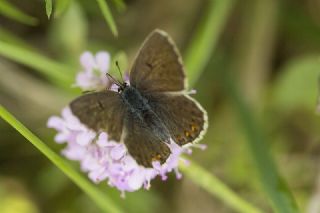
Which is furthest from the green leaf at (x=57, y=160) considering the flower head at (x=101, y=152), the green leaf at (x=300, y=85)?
the green leaf at (x=300, y=85)

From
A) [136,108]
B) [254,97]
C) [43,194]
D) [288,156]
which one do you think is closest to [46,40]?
[43,194]

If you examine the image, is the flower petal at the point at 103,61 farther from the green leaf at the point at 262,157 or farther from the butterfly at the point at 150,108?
the green leaf at the point at 262,157

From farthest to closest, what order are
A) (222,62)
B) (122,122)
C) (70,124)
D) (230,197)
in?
1. (222,62)
2. (230,197)
3. (70,124)
4. (122,122)

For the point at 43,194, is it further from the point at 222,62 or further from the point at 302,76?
the point at 302,76

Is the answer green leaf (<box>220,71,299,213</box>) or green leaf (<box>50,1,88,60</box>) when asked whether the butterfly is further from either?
green leaf (<box>50,1,88,60</box>)


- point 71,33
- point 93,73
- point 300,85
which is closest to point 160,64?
point 93,73

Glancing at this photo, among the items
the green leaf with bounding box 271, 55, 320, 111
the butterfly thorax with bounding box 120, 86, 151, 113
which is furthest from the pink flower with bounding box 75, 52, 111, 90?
the green leaf with bounding box 271, 55, 320, 111
